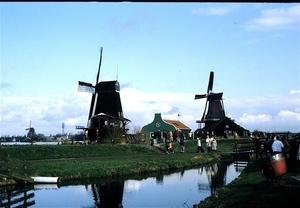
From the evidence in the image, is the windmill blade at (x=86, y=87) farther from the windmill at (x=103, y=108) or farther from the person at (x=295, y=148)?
the person at (x=295, y=148)

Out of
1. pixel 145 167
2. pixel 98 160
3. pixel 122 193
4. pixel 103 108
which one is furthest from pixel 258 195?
pixel 103 108

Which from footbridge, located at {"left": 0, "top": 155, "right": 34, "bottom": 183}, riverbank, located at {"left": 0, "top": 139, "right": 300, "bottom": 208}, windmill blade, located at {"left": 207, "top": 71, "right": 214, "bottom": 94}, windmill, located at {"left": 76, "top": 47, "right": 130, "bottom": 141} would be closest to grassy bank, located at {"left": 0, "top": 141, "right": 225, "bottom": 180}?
riverbank, located at {"left": 0, "top": 139, "right": 300, "bottom": 208}

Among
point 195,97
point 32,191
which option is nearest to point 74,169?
point 32,191

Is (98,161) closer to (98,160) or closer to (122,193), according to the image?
(98,160)

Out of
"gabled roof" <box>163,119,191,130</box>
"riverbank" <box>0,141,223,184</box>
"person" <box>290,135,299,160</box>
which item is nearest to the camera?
"person" <box>290,135,299,160</box>

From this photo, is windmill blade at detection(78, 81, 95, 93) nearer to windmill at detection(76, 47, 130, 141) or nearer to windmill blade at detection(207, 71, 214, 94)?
windmill at detection(76, 47, 130, 141)

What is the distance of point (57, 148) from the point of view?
1387 inches

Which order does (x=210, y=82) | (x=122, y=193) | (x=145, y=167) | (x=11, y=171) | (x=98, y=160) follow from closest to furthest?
(x=122, y=193), (x=11, y=171), (x=145, y=167), (x=98, y=160), (x=210, y=82)

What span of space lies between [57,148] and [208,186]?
17750 millimetres

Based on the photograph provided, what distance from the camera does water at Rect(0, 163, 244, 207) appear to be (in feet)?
53.7

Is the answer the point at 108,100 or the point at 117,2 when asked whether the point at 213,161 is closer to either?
the point at 108,100

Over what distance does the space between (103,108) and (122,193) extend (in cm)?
3635

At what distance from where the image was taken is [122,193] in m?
18.6

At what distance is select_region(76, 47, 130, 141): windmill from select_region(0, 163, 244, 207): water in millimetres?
27680
